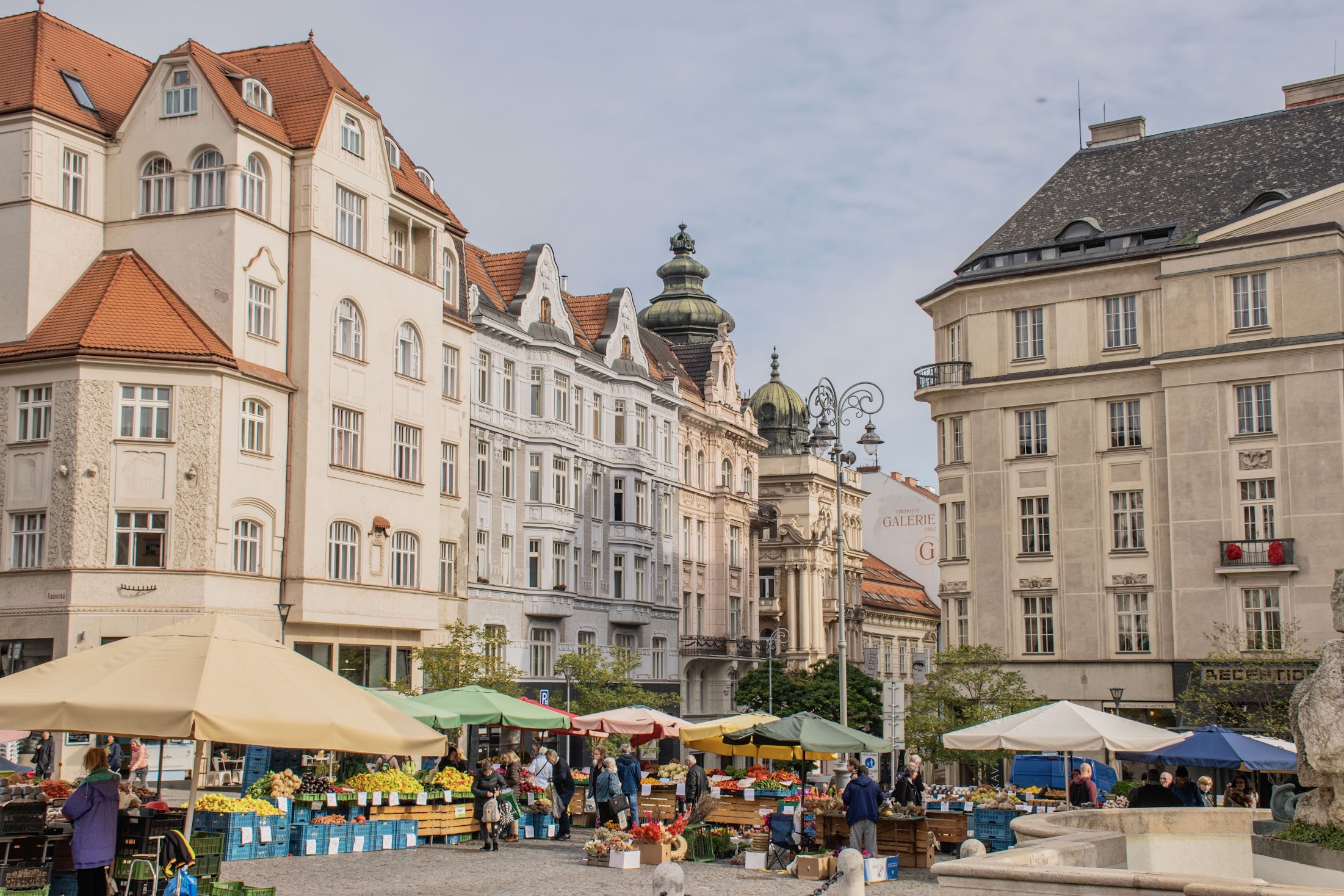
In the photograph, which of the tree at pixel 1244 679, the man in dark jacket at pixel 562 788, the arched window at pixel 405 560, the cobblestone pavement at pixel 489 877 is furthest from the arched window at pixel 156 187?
the tree at pixel 1244 679

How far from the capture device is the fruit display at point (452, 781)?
90.5 feet

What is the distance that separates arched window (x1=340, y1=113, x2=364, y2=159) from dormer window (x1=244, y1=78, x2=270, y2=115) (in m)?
2.09

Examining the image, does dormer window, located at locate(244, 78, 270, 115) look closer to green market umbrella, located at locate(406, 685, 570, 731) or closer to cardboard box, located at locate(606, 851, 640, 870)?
green market umbrella, located at locate(406, 685, 570, 731)

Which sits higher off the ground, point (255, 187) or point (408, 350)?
point (255, 187)

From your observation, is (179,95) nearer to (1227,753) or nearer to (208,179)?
(208,179)

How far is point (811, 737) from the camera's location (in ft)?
89.8

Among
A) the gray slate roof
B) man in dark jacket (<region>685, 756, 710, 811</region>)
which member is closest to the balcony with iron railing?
the gray slate roof

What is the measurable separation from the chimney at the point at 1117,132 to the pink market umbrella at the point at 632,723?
35773 mm

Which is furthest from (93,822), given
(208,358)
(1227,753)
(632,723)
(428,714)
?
(208,358)

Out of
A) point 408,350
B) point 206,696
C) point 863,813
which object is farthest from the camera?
point 408,350

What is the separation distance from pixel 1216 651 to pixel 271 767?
30.1 m

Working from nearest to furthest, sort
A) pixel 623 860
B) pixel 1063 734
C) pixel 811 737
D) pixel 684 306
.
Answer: pixel 623 860 → pixel 1063 734 → pixel 811 737 → pixel 684 306

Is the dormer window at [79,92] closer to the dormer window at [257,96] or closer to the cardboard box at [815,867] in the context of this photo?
the dormer window at [257,96]

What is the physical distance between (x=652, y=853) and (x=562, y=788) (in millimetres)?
6515
